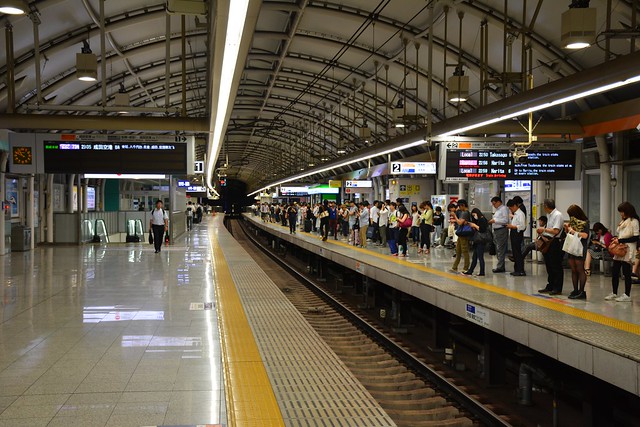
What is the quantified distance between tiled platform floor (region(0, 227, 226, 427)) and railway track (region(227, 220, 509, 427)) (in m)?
2.29

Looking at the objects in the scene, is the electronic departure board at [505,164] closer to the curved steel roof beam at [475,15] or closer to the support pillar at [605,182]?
the support pillar at [605,182]

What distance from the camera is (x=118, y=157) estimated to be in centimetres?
1388

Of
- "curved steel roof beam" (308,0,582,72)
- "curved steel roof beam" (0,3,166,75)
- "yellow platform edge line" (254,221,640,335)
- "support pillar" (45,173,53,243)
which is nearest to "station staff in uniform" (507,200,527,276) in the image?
"yellow platform edge line" (254,221,640,335)

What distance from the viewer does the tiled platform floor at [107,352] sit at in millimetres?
4875

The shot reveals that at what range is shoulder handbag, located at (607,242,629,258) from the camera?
827 cm

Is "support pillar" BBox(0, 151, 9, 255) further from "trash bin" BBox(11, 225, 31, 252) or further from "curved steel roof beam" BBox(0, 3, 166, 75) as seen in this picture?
"curved steel roof beam" BBox(0, 3, 166, 75)

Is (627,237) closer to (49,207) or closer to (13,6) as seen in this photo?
(13,6)

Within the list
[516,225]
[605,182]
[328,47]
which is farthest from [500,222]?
[328,47]

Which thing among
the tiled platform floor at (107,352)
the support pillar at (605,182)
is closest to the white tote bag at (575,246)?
the tiled platform floor at (107,352)

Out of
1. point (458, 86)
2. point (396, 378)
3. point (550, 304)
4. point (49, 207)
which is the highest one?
point (458, 86)

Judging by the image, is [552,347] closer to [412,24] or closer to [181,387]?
[181,387]

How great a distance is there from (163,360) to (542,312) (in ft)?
15.1

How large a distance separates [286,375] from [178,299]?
4.56 m

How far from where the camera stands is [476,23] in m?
16.1
